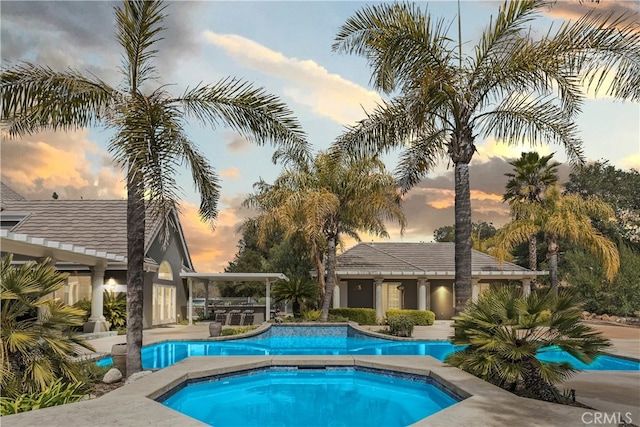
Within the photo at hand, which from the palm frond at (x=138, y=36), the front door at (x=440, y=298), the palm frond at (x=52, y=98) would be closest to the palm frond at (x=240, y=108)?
the palm frond at (x=138, y=36)

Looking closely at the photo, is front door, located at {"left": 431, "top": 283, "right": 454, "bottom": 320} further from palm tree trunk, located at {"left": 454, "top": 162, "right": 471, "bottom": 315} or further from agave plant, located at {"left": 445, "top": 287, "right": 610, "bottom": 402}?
agave plant, located at {"left": 445, "top": 287, "right": 610, "bottom": 402}

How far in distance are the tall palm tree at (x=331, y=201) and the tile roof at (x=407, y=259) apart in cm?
523

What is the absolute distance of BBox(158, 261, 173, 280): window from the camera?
26.7 metres

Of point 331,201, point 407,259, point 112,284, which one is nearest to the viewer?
point 331,201

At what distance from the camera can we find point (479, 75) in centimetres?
1227

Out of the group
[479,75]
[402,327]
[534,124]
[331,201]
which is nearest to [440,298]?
[402,327]

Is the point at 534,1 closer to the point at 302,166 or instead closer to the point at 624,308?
the point at 302,166

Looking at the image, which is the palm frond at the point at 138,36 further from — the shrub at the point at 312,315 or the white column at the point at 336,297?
the white column at the point at 336,297

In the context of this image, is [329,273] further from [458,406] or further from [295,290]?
[458,406]

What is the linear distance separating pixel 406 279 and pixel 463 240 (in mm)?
18882

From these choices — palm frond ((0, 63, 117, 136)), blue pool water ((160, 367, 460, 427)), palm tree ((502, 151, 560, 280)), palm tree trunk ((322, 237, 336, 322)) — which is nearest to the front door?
palm tree ((502, 151, 560, 280))

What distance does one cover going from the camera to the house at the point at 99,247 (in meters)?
20.4

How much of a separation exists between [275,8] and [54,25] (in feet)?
35.2

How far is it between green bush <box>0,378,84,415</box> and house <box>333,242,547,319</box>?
→ 803 inches
